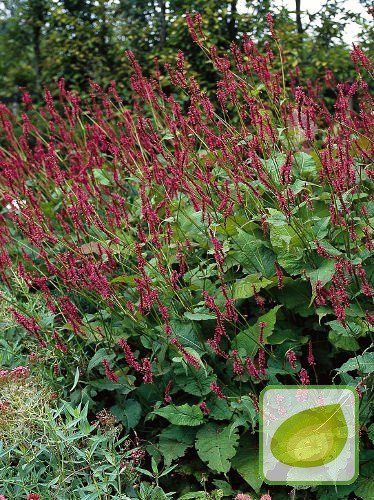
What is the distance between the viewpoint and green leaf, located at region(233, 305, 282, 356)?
2688 millimetres

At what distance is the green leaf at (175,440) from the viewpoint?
275 cm

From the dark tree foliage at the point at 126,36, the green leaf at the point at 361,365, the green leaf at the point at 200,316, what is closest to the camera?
the green leaf at the point at 361,365

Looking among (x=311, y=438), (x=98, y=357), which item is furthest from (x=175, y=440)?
(x=311, y=438)

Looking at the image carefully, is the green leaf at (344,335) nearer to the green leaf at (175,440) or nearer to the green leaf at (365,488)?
the green leaf at (365,488)

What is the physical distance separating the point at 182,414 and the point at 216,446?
181 mm

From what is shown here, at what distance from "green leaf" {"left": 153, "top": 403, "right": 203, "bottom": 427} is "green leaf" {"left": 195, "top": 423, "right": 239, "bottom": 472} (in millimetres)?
68

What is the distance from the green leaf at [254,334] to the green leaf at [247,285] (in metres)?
0.11

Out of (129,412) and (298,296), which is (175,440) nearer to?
(129,412)

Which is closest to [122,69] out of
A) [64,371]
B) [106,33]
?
[106,33]

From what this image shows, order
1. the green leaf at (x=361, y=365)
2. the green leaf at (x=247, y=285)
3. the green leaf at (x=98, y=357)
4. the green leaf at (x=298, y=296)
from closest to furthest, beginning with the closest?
the green leaf at (x=361, y=365)
the green leaf at (x=247, y=285)
the green leaf at (x=298, y=296)
the green leaf at (x=98, y=357)

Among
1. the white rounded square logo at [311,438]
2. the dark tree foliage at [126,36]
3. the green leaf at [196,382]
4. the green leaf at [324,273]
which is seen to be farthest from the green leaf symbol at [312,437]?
the dark tree foliage at [126,36]

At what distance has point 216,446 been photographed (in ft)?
8.74

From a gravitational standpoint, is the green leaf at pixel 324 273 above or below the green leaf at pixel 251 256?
above

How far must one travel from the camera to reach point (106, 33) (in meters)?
8.87
